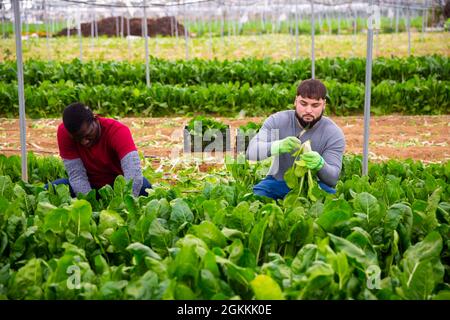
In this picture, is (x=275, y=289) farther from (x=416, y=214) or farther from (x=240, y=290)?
(x=416, y=214)

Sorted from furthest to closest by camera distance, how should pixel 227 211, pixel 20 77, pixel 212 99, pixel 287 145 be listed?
1. pixel 212 99
2. pixel 20 77
3. pixel 287 145
4. pixel 227 211

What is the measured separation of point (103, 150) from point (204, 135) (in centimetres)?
362

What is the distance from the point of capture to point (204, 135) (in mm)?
8750

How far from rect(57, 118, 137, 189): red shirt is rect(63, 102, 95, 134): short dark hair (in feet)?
1.14

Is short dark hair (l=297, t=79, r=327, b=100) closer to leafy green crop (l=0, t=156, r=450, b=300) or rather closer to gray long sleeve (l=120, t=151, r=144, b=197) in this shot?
leafy green crop (l=0, t=156, r=450, b=300)

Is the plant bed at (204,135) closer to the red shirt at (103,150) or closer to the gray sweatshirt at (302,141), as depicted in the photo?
the red shirt at (103,150)

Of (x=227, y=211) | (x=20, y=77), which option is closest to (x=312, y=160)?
(x=227, y=211)

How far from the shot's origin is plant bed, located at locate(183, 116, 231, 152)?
863 cm

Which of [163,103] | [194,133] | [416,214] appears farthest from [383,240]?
[163,103]

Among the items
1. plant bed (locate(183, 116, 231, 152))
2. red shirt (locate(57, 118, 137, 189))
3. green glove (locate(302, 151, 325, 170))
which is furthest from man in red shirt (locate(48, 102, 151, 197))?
plant bed (locate(183, 116, 231, 152))

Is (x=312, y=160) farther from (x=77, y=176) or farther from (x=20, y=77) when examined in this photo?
(x=20, y=77)

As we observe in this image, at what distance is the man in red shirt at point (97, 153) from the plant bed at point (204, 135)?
3.26 metres

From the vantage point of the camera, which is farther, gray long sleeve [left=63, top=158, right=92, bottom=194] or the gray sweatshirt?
gray long sleeve [left=63, top=158, right=92, bottom=194]
